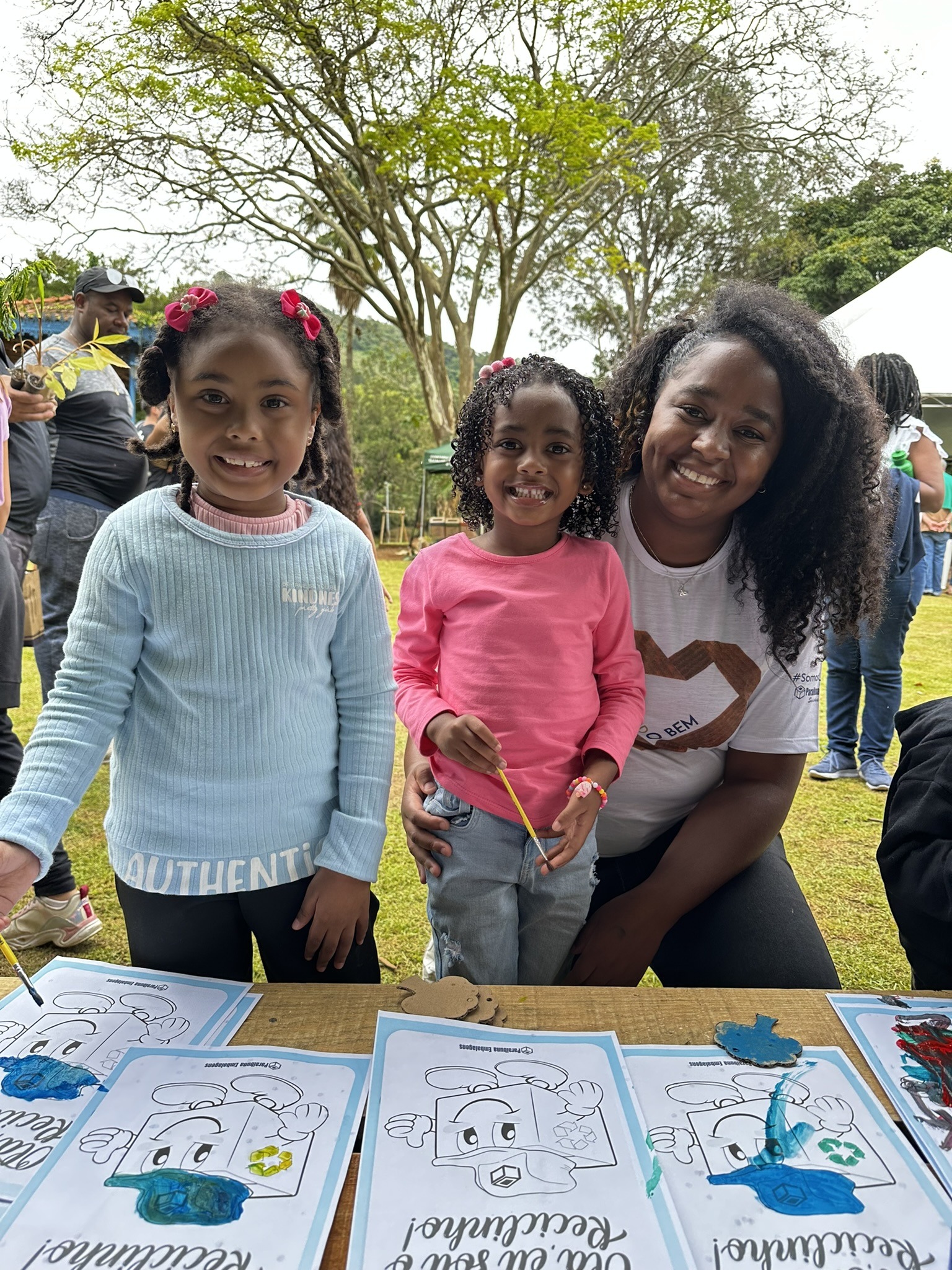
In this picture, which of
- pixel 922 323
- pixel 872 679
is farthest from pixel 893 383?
pixel 922 323

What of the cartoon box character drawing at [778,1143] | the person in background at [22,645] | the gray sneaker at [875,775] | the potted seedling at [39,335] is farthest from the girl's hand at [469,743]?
the gray sneaker at [875,775]

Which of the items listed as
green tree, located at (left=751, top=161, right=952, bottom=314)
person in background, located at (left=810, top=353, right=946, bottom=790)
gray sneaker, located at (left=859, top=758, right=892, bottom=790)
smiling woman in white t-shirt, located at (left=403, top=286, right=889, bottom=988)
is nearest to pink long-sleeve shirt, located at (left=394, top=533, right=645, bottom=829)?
smiling woman in white t-shirt, located at (left=403, top=286, right=889, bottom=988)

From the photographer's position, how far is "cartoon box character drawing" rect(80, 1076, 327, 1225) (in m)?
0.74

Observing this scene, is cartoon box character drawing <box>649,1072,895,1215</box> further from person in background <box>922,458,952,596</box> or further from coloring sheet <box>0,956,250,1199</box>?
person in background <box>922,458,952,596</box>

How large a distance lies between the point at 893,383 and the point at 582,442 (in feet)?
9.44

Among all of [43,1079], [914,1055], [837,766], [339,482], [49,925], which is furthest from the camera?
[837,766]

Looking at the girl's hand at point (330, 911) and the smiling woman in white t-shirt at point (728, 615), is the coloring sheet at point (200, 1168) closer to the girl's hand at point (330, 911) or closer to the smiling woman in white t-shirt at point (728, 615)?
the girl's hand at point (330, 911)

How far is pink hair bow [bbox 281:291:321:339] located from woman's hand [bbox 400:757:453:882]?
67 centimetres

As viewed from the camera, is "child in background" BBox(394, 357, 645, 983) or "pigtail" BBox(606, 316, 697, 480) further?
"pigtail" BBox(606, 316, 697, 480)

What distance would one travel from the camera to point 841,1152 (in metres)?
0.83

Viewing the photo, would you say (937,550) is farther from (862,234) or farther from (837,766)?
(862,234)

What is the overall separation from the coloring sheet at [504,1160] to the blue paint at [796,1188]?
9 cm

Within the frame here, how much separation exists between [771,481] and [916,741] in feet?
1.51

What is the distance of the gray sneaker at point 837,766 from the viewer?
3.82 metres
